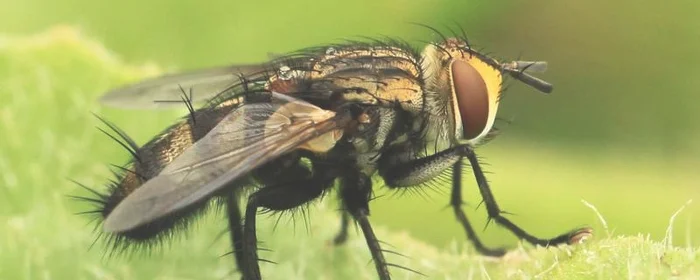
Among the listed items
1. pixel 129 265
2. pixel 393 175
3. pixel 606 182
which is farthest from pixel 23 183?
pixel 606 182

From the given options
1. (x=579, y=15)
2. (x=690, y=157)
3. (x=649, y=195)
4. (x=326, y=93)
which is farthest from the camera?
(x=579, y=15)

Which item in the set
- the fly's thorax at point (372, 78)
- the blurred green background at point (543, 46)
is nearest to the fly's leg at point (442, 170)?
the fly's thorax at point (372, 78)

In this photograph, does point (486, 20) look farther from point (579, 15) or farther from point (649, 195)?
point (649, 195)

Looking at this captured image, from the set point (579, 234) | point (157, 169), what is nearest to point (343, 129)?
point (157, 169)

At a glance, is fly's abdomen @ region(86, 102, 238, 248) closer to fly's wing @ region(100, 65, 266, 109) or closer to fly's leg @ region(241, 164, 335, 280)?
fly's leg @ region(241, 164, 335, 280)

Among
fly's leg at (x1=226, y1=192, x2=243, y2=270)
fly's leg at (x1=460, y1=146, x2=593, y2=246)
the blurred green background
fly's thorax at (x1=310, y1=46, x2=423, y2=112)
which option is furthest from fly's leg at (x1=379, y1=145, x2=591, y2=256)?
the blurred green background
